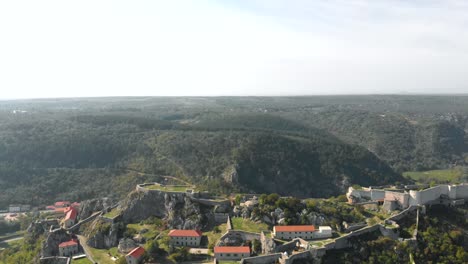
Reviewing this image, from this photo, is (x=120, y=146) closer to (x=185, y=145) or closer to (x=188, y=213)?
(x=185, y=145)

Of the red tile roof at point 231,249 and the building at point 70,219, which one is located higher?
the red tile roof at point 231,249

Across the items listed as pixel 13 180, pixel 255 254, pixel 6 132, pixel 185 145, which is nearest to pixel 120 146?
pixel 185 145

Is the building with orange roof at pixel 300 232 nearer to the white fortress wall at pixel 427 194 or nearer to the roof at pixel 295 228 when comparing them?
the roof at pixel 295 228

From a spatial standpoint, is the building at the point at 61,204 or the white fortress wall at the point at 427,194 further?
the building at the point at 61,204

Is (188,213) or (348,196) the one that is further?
(348,196)

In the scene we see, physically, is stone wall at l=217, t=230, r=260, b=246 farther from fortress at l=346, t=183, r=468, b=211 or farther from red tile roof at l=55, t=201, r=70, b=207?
red tile roof at l=55, t=201, r=70, b=207

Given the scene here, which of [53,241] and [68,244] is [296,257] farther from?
[53,241]

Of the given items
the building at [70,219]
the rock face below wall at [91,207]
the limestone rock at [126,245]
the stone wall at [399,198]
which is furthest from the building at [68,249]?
the stone wall at [399,198]
